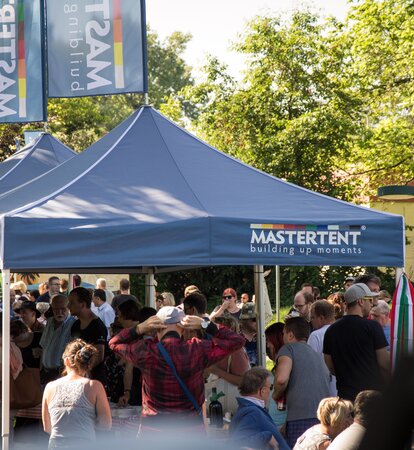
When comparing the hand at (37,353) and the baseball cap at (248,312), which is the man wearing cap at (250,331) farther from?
the hand at (37,353)

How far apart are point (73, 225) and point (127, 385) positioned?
162cm

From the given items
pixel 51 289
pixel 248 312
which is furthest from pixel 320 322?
pixel 51 289

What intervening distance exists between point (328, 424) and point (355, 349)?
1507 mm

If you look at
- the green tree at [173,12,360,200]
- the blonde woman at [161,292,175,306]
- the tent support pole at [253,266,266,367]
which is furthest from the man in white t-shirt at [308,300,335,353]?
the green tree at [173,12,360,200]

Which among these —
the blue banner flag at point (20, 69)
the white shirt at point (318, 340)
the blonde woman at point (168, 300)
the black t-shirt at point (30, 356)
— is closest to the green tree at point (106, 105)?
the blonde woman at point (168, 300)

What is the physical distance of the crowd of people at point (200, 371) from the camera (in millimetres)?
5652

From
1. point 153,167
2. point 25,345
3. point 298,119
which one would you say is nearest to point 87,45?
point 153,167

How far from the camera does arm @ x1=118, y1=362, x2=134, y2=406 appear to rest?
7586mm

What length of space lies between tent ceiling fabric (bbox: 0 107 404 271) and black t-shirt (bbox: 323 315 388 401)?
48 cm

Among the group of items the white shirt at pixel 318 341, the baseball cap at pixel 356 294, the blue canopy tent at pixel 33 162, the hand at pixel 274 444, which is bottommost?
the hand at pixel 274 444

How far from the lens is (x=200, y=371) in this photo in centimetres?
589

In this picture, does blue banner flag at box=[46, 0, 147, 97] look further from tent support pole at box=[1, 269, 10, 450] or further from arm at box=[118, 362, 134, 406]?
tent support pole at box=[1, 269, 10, 450]

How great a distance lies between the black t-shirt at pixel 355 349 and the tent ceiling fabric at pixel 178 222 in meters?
0.48

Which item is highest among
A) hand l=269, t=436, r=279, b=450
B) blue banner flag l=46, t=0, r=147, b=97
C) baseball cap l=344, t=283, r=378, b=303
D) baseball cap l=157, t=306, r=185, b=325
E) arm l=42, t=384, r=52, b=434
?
blue banner flag l=46, t=0, r=147, b=97
